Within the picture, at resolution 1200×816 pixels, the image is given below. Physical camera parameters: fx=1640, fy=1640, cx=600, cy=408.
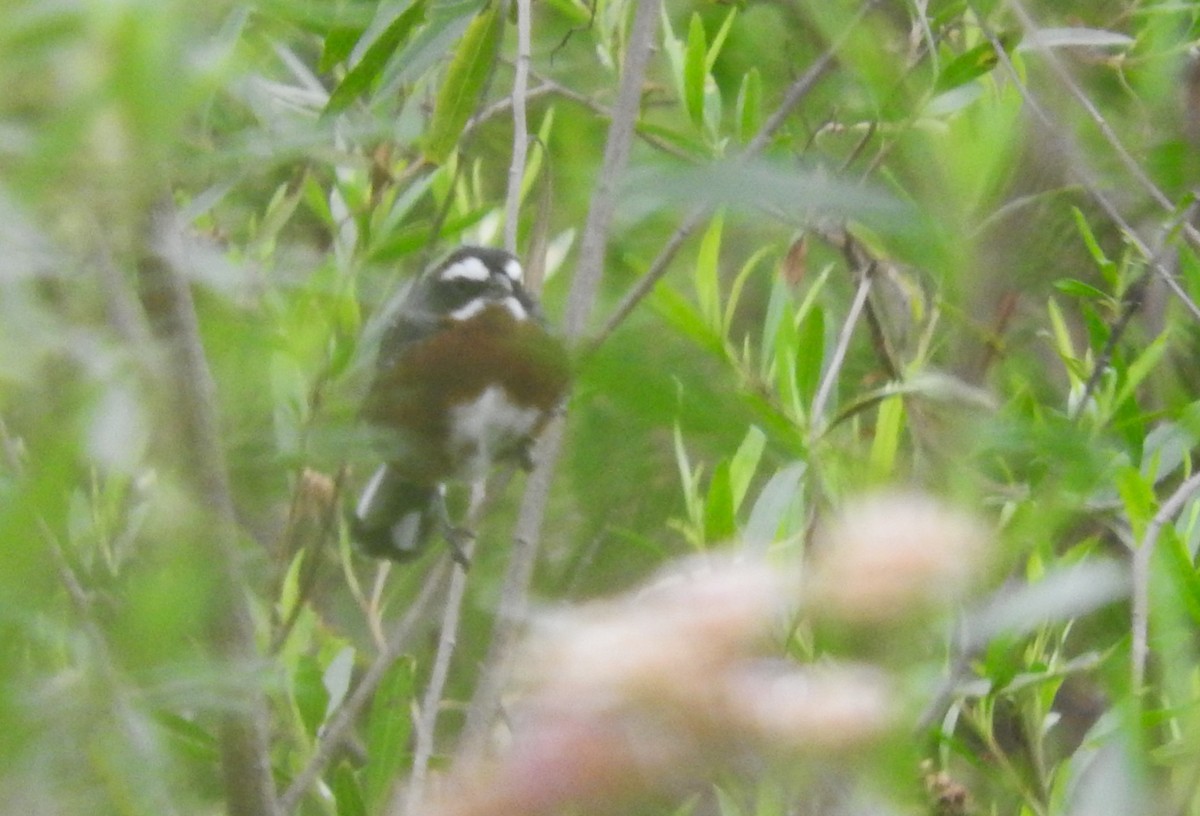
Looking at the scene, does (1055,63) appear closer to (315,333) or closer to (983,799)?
(315,333)

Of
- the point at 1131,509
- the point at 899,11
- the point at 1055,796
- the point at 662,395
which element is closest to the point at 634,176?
the point at 662,395

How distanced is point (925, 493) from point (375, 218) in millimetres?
1148

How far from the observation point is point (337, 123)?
106 centimetres

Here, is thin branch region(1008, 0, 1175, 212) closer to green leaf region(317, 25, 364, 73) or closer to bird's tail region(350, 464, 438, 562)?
green leaf region(317, 25, 364, 73)

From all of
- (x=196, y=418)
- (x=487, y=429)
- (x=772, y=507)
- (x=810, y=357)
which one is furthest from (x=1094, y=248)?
(x=487, y=429)

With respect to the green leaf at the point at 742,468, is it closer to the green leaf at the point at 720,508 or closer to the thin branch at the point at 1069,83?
the green leaf at the point at 720,508

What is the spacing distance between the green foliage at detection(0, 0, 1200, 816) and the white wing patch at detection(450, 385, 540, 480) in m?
0.13

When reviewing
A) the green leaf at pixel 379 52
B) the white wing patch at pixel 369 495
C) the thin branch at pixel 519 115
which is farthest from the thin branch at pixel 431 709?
the white wing patch at pixel 369 495

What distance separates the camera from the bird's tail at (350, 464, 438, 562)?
254 cm

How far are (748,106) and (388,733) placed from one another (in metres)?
0.75

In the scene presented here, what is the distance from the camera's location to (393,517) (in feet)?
8.57

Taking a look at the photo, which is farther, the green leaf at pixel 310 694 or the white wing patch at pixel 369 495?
the white wing patch at pixel 369 495

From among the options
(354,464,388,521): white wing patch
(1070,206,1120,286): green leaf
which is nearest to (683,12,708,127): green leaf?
(1070,206,1120,286): green leaf

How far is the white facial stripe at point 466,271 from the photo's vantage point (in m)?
2.62
